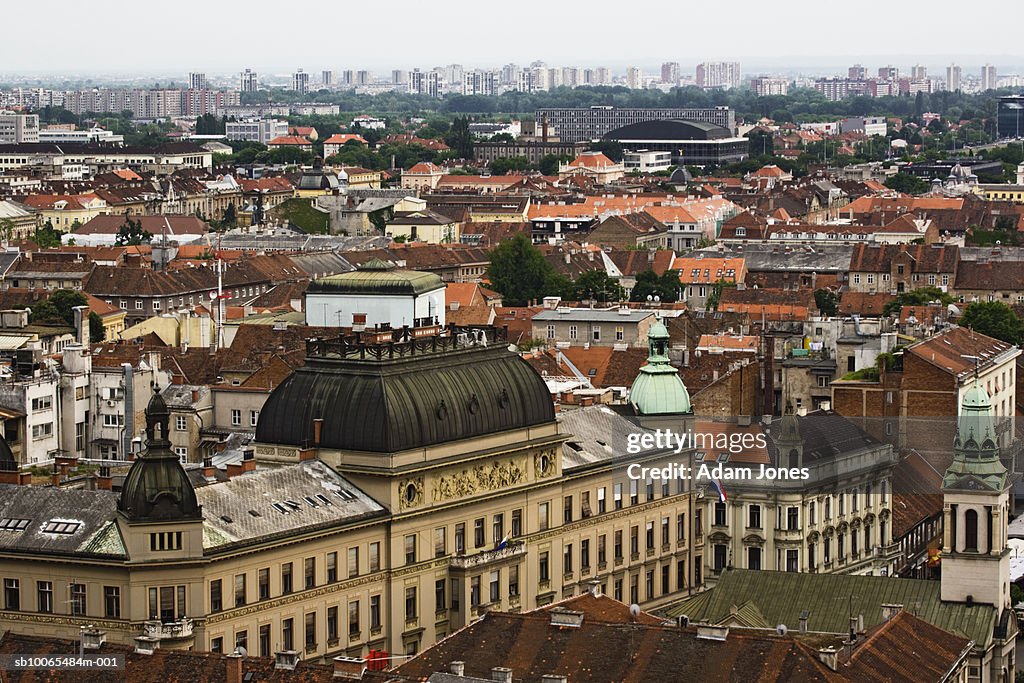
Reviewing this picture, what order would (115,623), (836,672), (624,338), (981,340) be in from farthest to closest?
(624,338) < (981,340) < (115,623) < (836,672)

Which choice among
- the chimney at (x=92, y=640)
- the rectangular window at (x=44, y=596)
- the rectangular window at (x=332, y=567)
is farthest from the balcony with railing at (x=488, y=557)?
the chimney at (x=92, y=640)

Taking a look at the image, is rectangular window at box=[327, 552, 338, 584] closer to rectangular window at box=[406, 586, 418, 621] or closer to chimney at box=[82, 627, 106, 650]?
rectangular window at box=[406, 586, 418, 621]

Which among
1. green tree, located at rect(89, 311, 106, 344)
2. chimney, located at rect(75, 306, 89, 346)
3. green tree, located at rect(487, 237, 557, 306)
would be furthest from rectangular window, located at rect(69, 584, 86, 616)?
green tree, located at rect(487, 237, 557, 306)

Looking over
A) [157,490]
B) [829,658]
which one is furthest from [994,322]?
[829,658]

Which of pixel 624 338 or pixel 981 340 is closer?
pixel 981 340

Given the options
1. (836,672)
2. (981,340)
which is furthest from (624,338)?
(836,672)

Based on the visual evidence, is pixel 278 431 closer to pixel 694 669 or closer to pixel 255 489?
pixel 255 489
